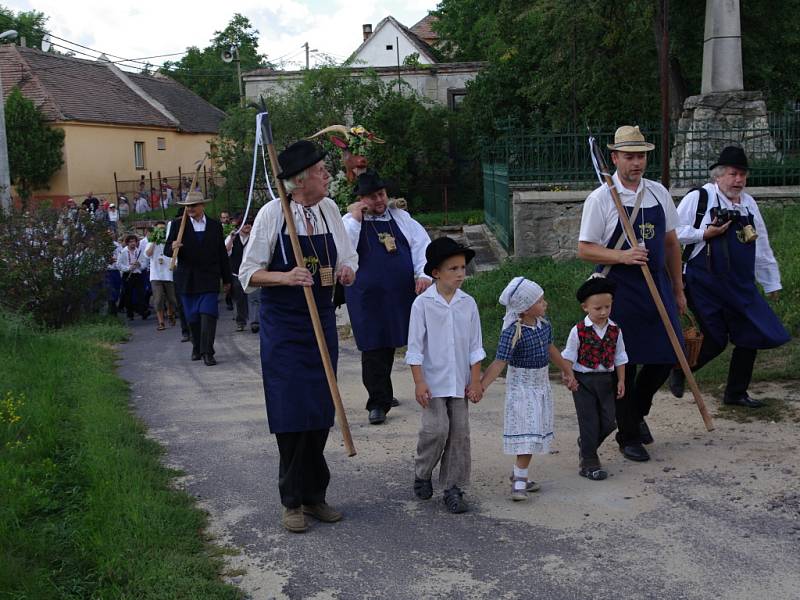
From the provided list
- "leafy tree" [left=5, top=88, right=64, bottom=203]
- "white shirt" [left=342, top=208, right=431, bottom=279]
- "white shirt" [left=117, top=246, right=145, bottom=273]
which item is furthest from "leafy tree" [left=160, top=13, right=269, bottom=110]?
"white shirt" [left=342, top=208, right=431, bottom=279]

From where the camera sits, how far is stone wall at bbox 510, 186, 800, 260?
539 inches

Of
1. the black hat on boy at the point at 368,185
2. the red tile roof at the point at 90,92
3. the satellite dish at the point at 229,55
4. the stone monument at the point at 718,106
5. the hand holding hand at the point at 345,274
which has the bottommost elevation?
the hand holding hand at the point at 345,274

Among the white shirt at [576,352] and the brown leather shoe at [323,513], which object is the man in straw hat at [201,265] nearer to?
the brown leather shoe at [323,513]

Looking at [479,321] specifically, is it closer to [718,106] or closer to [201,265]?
[201,265]

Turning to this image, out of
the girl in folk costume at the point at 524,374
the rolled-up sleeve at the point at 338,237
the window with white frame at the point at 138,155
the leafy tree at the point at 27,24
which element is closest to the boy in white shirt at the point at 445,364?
the girl in folk costume at the point at 524,374

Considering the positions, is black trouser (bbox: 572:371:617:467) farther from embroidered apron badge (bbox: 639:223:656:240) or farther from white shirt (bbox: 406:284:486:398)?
embroidered apron badge (bbox: 639:223:656:240)

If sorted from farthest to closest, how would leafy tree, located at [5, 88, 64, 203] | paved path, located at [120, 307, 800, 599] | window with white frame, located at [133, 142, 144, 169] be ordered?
window with white frame, located at [133, 142, 144, 169]
leafy tree, located at [5, 88, 64, 203]
paved path, located at [120, 307, 800, 599]

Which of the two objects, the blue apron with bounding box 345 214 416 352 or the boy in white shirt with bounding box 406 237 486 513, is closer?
the boy in white shirt with bounding box 406 237 486 513

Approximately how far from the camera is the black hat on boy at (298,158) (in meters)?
5.20

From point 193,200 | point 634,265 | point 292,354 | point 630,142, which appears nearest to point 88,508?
point 292,354

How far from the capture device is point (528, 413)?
561 cm

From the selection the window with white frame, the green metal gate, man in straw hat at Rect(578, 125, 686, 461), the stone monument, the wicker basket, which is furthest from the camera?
the window with white frame

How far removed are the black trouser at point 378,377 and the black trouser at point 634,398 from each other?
2001 mm

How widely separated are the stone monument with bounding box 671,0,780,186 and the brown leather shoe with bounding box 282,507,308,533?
9.72 metres
